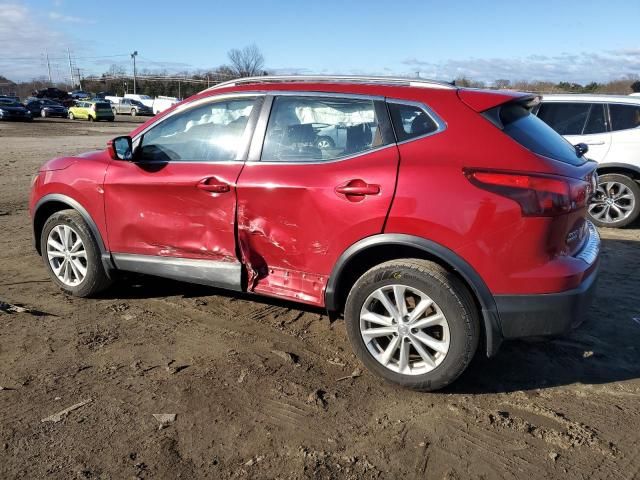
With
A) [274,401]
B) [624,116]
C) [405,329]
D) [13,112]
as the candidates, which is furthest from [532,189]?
[13,112]

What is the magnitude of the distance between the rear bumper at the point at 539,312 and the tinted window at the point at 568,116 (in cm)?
550

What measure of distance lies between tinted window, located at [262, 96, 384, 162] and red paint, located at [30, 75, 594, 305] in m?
0.09

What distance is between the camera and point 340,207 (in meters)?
3.38

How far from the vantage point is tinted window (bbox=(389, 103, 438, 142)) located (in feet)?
10.9

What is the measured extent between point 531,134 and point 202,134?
229cm

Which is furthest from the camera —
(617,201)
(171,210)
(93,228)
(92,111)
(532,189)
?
(92,111)

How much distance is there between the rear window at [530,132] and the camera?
10.6 feet

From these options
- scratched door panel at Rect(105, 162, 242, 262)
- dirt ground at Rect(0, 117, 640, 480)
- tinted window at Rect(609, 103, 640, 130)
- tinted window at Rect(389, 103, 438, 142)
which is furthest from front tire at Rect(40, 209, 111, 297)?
tinted window at Rect(609, 103, 640, 130)

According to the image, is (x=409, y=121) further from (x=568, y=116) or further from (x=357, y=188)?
(x=568, y=116)

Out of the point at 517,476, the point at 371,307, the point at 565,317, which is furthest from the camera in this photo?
the point at 371,307

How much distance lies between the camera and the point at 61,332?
4066mm

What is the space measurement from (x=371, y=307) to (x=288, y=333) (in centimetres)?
95

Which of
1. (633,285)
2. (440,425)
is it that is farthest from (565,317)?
(633,285)

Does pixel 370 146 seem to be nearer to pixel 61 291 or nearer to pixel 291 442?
pixel 291 442
